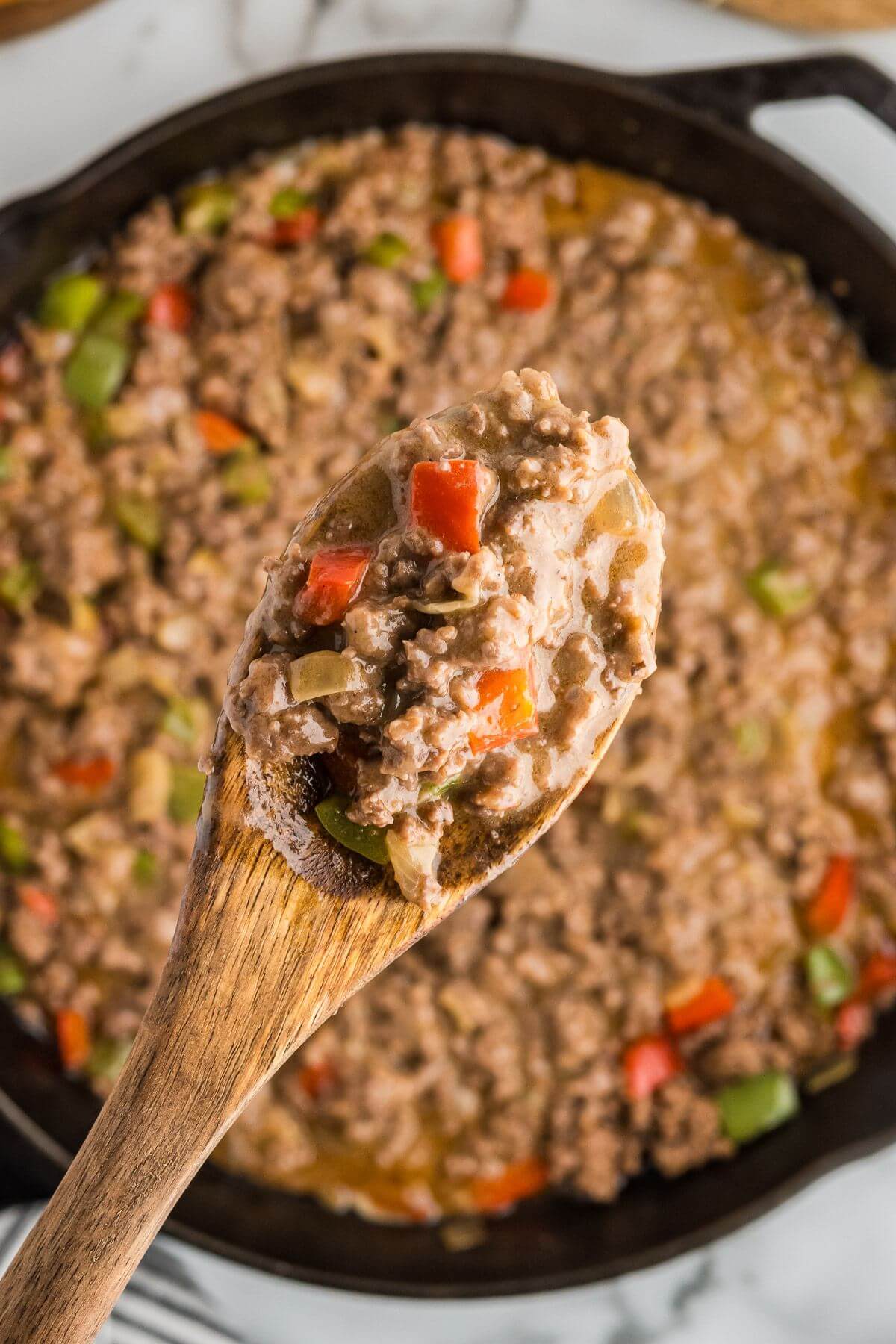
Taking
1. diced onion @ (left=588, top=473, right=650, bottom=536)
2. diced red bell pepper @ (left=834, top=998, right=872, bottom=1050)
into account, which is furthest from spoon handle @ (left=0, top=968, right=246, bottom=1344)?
diced red bell pepper @ (left=834, top=998, right=872, bottom=1050)

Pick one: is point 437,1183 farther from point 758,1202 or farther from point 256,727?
point 256,727

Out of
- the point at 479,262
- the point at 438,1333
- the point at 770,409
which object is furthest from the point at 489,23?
the point at 438,1333

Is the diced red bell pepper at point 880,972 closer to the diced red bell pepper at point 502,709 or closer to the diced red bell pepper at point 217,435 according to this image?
the diced red bell pepper at point 502,709

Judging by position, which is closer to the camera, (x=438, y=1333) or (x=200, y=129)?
(x=200, y=129)

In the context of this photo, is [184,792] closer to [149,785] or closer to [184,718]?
[149,785]

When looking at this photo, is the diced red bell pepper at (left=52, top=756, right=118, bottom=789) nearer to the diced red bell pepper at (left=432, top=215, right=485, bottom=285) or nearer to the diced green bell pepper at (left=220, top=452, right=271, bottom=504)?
the diced green bell pepper at (left=220, top=452, right=271, bottom=504)
